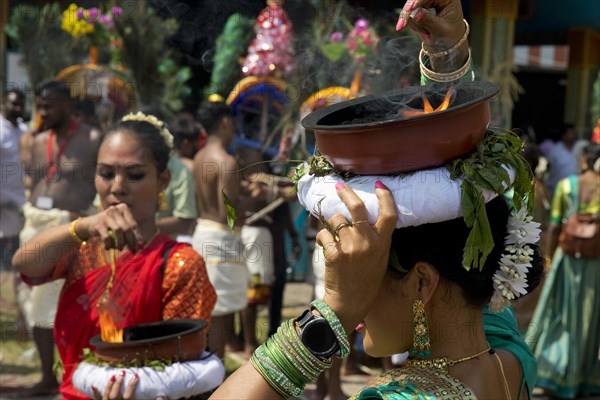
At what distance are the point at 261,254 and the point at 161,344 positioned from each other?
4.04 meters

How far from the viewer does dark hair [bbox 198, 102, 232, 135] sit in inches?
244

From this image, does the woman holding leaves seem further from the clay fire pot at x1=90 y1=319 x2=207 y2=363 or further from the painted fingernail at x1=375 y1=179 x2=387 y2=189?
the clay fire pot at x1=90 y1=319 x2=207 y2=363

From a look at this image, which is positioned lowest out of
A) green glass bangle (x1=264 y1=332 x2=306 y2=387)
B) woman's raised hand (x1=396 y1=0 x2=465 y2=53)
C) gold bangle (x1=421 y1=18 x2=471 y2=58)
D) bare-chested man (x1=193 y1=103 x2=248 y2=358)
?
bare-chested man (x1=193 y1=103 x2=248 y2=358)

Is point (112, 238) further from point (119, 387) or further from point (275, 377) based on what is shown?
point (275, 377)

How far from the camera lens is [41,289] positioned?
5645mm

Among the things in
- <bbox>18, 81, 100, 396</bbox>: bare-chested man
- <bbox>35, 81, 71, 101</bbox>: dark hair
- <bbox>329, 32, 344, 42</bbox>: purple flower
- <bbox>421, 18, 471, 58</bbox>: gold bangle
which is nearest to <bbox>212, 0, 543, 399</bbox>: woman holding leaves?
<bbox>421, 18, 471, 58</bbox>: gold bangle

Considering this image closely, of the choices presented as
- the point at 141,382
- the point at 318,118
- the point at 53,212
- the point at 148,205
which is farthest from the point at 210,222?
the point at 318,118

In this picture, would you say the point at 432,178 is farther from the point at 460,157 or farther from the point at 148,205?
the point at 148,205

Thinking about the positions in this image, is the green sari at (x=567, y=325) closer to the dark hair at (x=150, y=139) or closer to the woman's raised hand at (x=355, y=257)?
the dark hair at (x=150, y=139)

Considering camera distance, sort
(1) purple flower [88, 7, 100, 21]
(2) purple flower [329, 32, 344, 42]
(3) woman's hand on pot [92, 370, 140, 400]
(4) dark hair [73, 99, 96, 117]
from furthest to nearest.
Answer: (1) purple flower [88, 7, 100, 21]
(4) dark hair [73, 99, 96, 117]
(2) purple flower [329, 32, 344, 42]
(3) woman's hand on pot [92, 370, 140, 400]

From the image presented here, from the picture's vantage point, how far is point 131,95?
8031 mm

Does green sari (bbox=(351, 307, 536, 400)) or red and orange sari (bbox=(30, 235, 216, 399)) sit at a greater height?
green sari (bbox=(351, 307, 536, 400))

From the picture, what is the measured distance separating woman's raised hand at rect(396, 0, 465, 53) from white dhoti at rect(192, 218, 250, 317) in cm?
373

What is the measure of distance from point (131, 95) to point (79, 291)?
5.35 metres
